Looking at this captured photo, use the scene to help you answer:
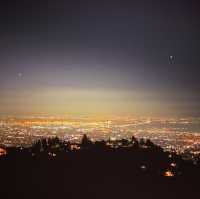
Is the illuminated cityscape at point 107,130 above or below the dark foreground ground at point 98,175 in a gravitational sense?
above

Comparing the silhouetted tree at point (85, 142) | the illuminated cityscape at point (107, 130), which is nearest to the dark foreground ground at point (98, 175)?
the silhouetted tree at point (85, 142)

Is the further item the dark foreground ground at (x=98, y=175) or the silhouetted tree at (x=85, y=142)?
the silhouetted tree at (x=85, y=142)

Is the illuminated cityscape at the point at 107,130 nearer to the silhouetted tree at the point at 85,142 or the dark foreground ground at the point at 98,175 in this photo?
the silhouetted tree at the point at 85,142

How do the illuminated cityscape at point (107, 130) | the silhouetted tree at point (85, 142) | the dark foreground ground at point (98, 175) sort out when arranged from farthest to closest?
the illuminated cityscape at point (107, 130), the silhouetted tree at point (85, 142), the dark foreground ground at point (98, 175)

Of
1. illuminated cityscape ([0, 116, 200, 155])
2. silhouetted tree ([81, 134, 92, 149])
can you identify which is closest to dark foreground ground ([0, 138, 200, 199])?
silhouetted tree ([81, 134, 92, 149])

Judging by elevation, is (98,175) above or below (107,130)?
below

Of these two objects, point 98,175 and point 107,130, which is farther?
point 107,130

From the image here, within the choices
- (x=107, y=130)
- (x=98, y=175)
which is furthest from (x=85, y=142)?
(x=107, y=130)

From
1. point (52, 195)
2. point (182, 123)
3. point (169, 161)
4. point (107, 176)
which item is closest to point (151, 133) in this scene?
point (182, 123)

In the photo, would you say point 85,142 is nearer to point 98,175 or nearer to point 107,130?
point 98,175
